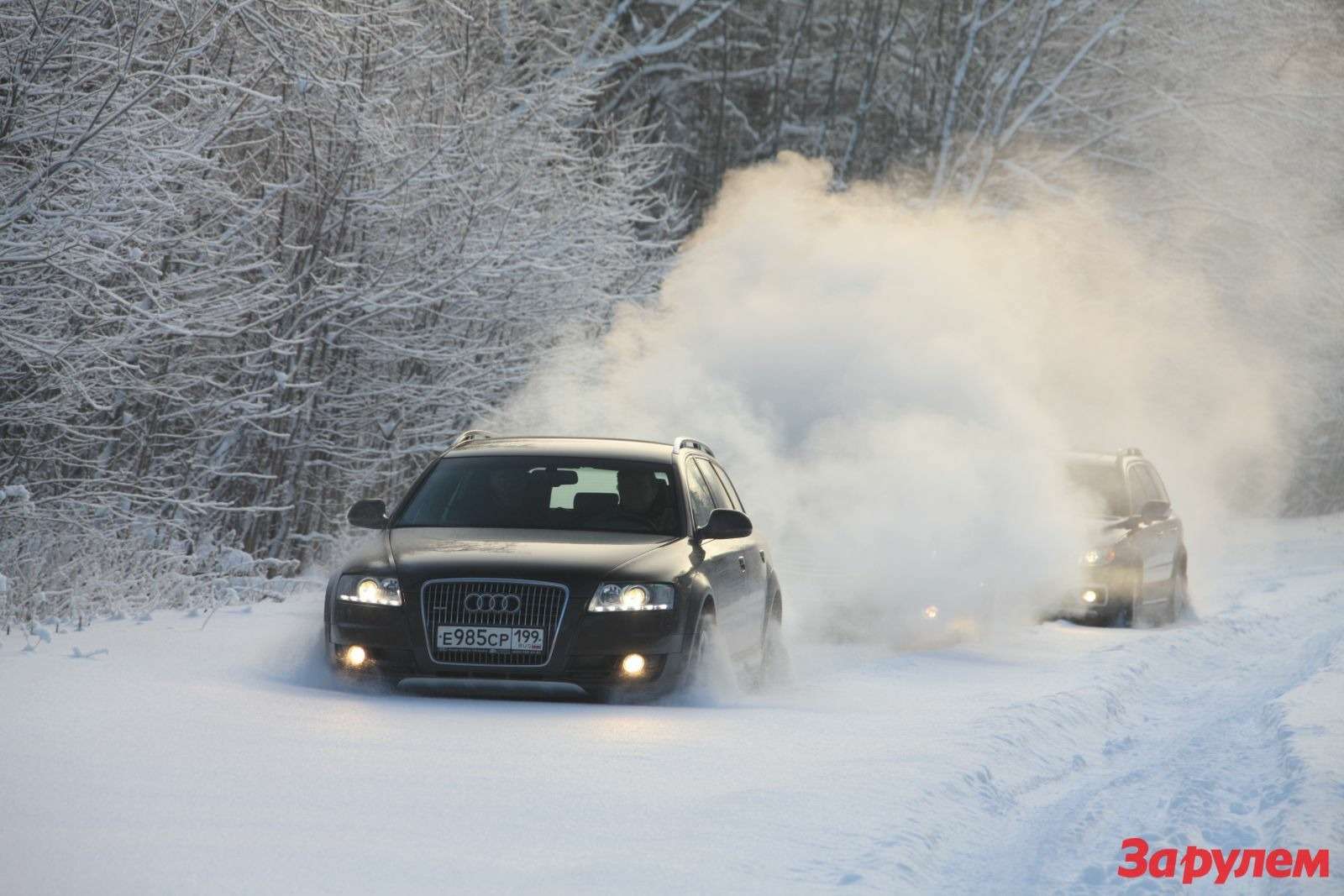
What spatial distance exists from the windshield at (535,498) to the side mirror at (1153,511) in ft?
26.5

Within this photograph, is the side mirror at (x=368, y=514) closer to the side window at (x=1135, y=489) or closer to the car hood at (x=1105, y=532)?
the car hood at (x=1105, y=532)

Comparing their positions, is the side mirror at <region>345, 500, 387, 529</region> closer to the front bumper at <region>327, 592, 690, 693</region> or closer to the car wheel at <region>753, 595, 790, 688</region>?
the front bumper at <region>327, 592, 690, 693</region>

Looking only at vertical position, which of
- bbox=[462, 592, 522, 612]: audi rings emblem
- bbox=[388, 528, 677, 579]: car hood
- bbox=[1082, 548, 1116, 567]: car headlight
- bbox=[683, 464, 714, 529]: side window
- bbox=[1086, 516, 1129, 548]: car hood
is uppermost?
bbox=[1086, 516, 1129, 548]: car hood

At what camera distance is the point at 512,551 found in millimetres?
9430

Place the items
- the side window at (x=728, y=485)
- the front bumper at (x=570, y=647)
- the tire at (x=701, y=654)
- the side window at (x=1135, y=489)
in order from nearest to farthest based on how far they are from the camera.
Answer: the front bumper at (x=570, y=647), the tire at (x=701, y=654), the side window at (x=728, y=485), the side window at (x=1135, y=489)

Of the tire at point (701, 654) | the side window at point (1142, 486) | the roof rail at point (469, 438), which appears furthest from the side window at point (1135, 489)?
the tire at point (701, 654)

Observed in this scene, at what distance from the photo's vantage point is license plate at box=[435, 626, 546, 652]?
905 centimetres

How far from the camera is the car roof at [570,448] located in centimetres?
1067

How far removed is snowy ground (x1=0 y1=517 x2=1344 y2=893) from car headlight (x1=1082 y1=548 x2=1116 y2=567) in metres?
4.64

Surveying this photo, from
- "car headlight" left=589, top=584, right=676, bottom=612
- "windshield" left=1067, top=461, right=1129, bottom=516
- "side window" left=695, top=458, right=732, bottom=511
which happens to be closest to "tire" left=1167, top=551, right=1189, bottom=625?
"windshield" left=1067, top=461, right=1129, bottom=516

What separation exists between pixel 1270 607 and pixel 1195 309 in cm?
1907

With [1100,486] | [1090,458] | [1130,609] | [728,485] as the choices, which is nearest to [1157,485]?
[1090,458]

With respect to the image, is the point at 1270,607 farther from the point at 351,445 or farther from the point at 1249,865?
the point at 1249,865

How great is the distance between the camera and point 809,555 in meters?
18.6
